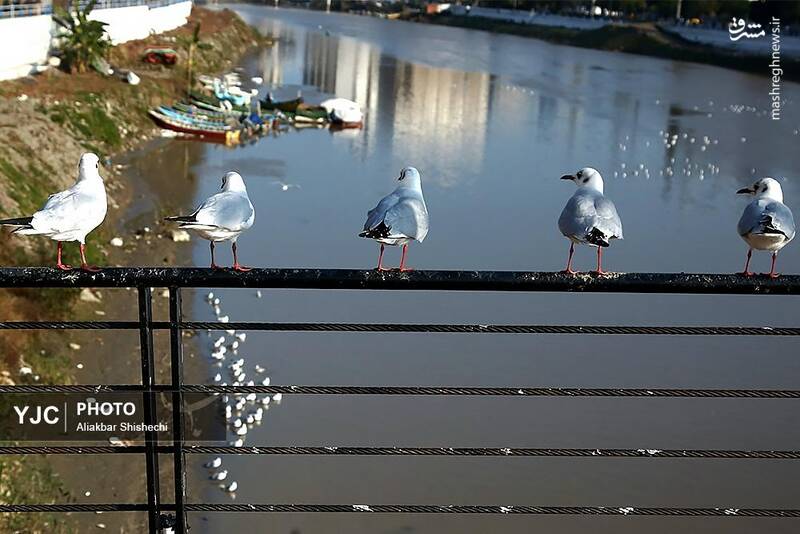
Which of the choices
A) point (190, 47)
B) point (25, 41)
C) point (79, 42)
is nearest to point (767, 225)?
point (25, 41)

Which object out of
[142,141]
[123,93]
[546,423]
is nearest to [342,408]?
[546,423]

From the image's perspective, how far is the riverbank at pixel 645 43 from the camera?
4997cm

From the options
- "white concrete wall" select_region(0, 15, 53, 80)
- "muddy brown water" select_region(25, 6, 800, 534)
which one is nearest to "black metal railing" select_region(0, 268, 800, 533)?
"muddy brown water" select_region(25, 6, 800, 534)

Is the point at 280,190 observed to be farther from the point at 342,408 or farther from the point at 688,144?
the point at 688,144

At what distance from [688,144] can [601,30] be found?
1663 inches

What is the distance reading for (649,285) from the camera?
258cm

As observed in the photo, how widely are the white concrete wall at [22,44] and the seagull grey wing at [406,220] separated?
18.9m

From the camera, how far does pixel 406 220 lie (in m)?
3.46

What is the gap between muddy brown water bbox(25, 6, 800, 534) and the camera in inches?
315

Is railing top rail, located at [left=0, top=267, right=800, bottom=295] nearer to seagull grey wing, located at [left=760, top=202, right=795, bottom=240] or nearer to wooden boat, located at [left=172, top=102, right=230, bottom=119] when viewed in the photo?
seagull grey wing, located at [left=760, top=202, right=795, bottom=240]

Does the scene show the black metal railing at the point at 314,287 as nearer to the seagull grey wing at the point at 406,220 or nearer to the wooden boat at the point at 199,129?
the seagull grey wing at the point at 406,220

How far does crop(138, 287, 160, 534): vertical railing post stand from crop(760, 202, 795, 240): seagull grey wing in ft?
Result: 6.90

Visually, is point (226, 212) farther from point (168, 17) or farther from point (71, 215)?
point (168, 17)

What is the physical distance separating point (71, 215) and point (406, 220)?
1.16 meters
